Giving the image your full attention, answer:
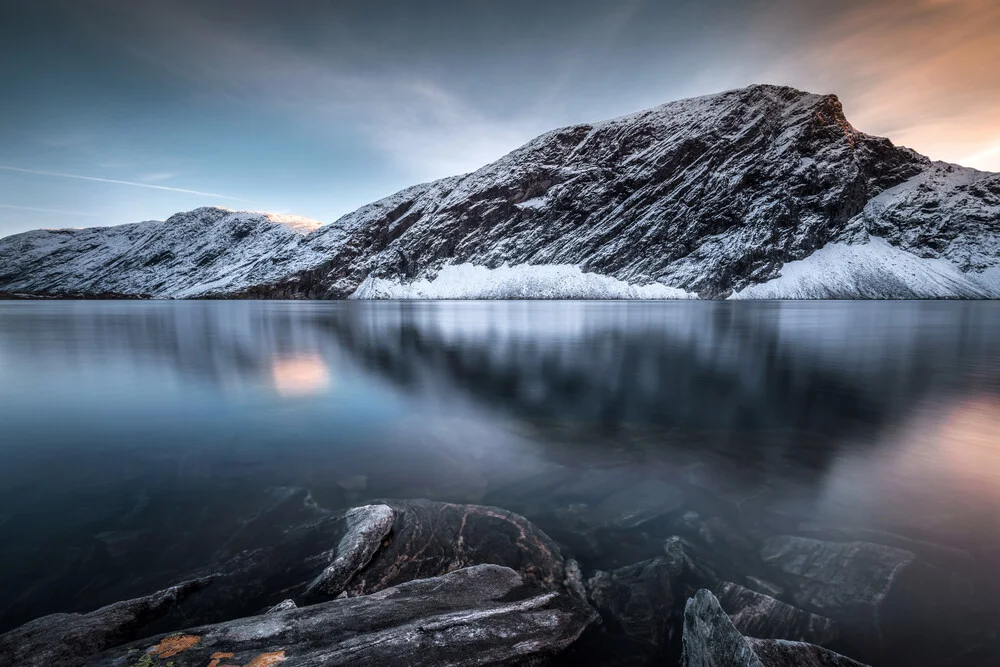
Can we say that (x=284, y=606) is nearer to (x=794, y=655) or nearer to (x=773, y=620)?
(x=794, y=655)

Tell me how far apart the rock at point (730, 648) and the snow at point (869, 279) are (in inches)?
6566

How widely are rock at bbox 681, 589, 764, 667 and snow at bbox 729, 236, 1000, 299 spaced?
548ft

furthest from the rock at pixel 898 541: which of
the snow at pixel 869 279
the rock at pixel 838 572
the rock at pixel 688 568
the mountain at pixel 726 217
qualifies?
the snow at pixel 869 279

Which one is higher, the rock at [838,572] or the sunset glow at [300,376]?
the sunset glow at [300,376]

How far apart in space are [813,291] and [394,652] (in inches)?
7280

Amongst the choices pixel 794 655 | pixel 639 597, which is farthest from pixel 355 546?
pixel 794 655

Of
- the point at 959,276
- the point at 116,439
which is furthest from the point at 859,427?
the point at 959,276

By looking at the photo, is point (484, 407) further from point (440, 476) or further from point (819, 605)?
point (819, 605)

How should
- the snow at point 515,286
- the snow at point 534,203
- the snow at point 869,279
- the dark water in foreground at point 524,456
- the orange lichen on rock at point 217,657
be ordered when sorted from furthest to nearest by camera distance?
1. the snow at point 534,203
2. the snow at point 515,286
3. the snow at point 869,279
4. the dark water in foreground at point 524,456
5. the orange lichen on rock at point 217,657

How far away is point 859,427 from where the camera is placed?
38.8ft

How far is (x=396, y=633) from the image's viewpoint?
405 cm

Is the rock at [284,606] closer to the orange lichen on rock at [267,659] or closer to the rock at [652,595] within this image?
the orange lichen on rock at [267,659]

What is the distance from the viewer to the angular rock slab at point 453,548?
5777 millimetres

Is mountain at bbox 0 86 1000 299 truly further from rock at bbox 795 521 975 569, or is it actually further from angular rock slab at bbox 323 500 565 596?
angular rock slab at bbox 323 500 565 596
